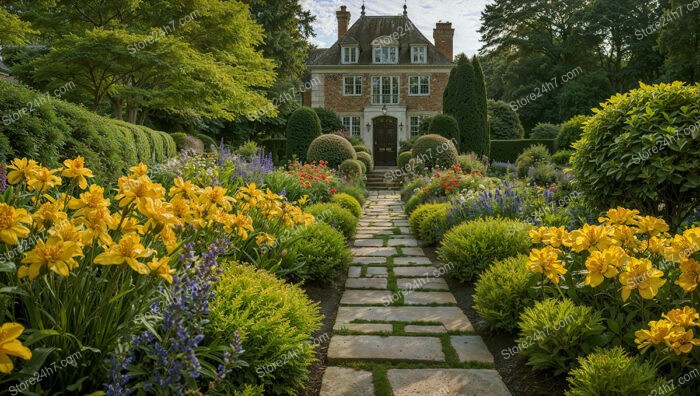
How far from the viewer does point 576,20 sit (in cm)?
2986

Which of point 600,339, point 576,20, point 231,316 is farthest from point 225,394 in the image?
point 576,20

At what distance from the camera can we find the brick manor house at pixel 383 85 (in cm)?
2570

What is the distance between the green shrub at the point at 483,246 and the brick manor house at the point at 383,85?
2133cm

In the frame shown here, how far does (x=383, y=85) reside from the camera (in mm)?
26141

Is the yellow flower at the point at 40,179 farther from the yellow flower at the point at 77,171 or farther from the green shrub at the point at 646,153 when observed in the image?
the green shrub at the point at 646,153

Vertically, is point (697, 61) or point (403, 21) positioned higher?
point (403, 21)

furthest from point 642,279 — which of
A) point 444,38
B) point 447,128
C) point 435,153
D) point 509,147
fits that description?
point 444,38

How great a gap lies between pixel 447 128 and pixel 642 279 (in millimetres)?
15573

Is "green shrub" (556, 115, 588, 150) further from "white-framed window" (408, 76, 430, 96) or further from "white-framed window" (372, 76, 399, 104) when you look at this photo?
"white-framed window" (372, 76, 399, 104)

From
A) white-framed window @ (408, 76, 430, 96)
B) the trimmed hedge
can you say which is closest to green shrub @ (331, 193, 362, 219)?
the trimmed hedge

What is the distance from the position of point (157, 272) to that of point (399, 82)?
83.9ft

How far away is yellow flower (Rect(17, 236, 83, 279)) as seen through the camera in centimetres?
144

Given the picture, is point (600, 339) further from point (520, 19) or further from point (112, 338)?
point (520, 19)

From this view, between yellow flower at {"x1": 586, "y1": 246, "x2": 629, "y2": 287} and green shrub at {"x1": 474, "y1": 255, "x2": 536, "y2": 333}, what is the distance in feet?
2.70
